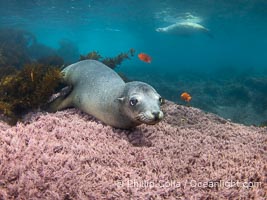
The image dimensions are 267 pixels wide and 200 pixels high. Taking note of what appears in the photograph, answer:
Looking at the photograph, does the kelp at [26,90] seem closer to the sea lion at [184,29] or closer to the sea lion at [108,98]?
the sea lion at [108,98]

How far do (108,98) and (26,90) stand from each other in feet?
6.40

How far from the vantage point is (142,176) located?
295 centimetres

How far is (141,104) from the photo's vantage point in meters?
4.06

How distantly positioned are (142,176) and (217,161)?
1.13 metres

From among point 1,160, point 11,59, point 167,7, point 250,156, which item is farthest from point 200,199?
point 167,7

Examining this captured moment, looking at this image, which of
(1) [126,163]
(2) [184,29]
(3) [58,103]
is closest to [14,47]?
(3) [58,103]

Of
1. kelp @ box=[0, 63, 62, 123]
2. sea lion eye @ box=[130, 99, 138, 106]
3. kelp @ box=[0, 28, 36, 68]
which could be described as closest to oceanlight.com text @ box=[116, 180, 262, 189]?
sea lion eye @ box=[130, 99, 138, 106]

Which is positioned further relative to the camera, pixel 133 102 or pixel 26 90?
pixel 26 90

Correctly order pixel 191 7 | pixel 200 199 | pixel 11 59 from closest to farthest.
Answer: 1. pixel 200 199
2. pixel 11 59
3. pixel 191 7

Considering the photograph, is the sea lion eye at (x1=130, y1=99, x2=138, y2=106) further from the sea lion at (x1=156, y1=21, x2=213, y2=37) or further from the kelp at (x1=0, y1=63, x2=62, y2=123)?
the sea lion at (x1=156, y1=21, x2=213, y2=37)

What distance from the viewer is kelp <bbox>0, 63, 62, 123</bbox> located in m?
5.15

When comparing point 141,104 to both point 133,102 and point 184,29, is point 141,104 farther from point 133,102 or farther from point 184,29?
point 184,29

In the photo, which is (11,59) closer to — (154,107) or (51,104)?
(51,104)

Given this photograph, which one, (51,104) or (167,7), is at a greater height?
(51,104)
